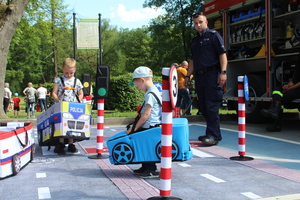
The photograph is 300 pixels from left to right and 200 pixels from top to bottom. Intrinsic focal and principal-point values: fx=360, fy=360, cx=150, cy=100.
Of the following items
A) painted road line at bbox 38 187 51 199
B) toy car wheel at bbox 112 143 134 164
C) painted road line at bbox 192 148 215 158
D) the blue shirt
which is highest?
the blue shirt

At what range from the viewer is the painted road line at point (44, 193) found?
136 inches

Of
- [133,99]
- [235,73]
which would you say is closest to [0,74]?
[133,99]

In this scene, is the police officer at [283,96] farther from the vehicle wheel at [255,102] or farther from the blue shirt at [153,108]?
the blue shirt at [153,108]

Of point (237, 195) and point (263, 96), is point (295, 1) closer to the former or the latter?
point (263, 96)

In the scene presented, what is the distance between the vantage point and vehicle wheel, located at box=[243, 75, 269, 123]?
889 cm

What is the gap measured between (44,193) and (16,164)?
948mm

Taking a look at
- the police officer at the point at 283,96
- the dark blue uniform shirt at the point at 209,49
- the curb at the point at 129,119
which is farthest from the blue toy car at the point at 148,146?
the curb at the point at 129,119

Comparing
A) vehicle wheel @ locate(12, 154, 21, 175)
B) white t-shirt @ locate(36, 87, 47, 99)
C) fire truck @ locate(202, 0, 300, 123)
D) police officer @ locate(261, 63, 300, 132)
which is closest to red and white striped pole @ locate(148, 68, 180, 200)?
vehicle wheel @ locate(12, 154, 21, 175)

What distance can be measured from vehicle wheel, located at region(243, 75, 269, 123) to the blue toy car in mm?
5318

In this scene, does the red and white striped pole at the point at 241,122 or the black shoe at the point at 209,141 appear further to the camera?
the black shoe at the point at 209,141

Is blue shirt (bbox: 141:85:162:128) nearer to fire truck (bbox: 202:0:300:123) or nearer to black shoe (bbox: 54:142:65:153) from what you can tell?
black shoe (bbox: 54:142:65:153)

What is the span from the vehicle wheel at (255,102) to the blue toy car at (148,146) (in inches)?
209

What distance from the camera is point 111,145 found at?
13.9ft

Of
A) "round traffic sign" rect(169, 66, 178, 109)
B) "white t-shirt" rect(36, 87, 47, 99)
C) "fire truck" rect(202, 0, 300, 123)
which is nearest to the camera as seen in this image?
"round traffic sign" rect(169, 66, 178, 109)
